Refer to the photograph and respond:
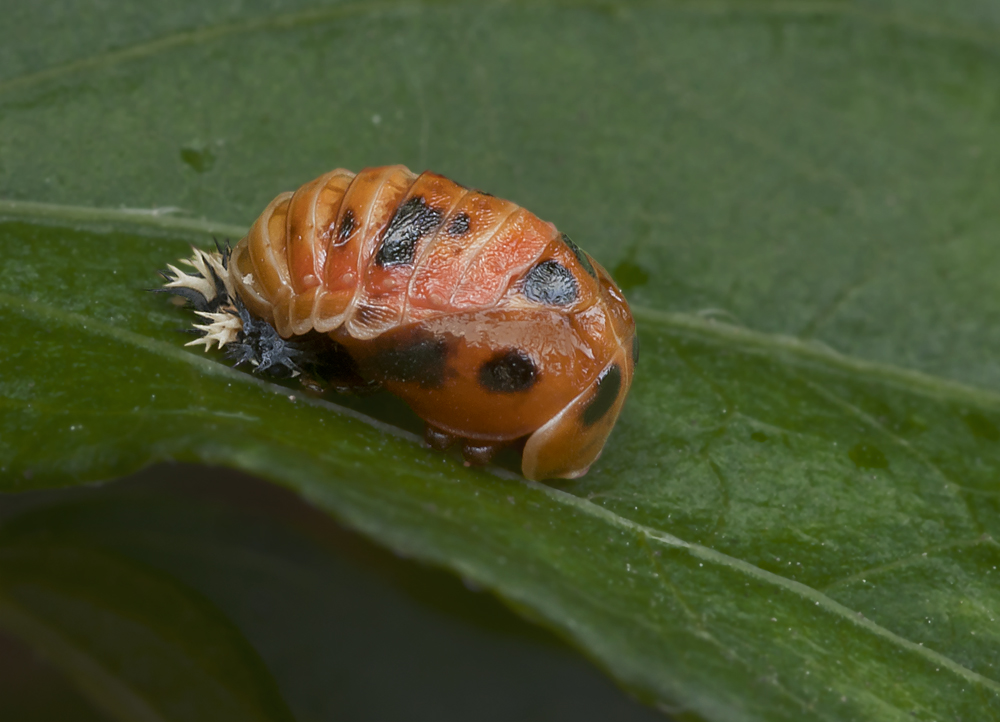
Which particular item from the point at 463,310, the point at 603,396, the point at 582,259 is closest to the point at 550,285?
the point at 582,259

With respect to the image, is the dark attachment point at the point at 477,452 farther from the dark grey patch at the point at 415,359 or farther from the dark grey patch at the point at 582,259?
the dark grey patch at the point at 582,259

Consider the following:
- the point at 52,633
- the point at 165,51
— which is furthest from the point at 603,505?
the point at 165,51

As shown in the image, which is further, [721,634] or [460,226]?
[460,226]

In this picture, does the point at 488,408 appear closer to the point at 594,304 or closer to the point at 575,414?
the point at 575,414

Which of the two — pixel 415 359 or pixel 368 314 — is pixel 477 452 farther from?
pixel 368 314

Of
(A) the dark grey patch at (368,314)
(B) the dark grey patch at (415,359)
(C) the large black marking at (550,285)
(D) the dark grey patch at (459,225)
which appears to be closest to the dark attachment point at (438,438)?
(B) the dark grey patch at (415,359)

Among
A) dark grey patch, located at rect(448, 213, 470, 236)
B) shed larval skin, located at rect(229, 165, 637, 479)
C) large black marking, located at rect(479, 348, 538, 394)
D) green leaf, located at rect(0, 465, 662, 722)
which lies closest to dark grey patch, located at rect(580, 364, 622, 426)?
shed larval skin, located at rect(229, 165, 637, 479)

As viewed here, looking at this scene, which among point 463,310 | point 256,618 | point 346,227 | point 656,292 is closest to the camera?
point 463,310
